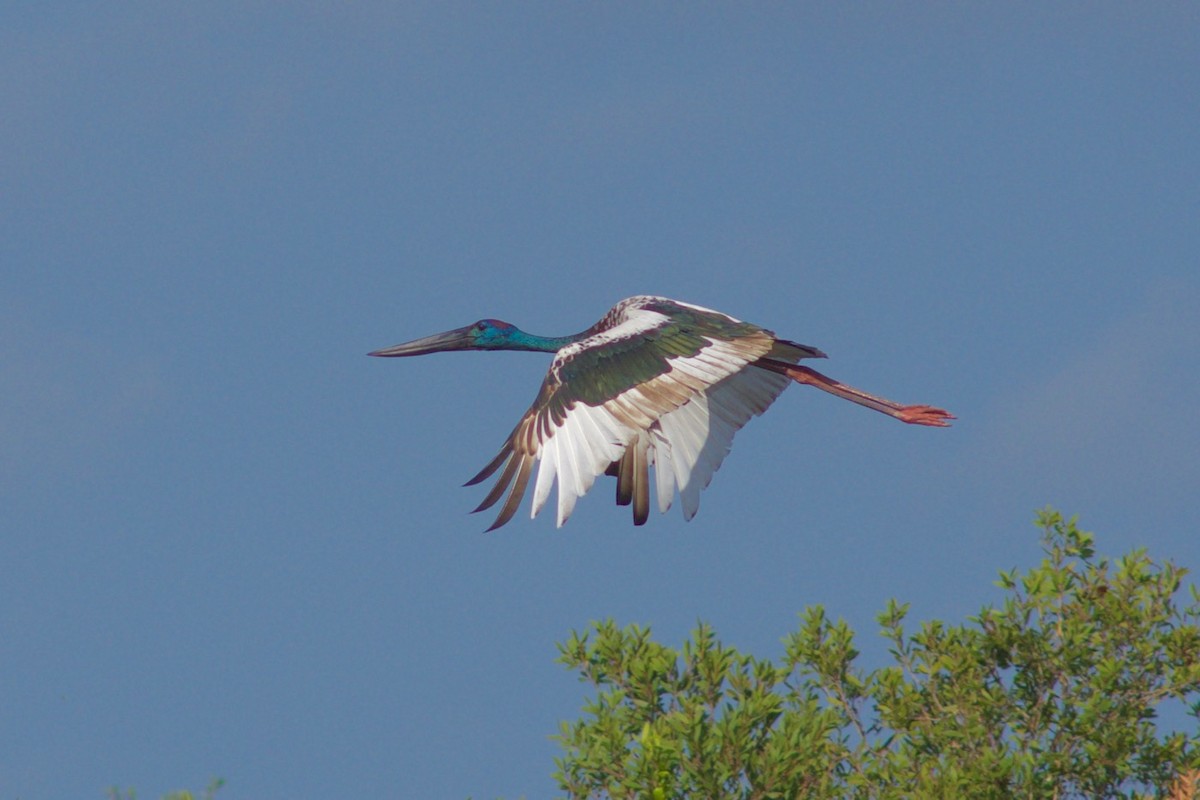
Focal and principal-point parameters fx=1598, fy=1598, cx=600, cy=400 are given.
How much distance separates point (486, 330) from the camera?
14.6 metres

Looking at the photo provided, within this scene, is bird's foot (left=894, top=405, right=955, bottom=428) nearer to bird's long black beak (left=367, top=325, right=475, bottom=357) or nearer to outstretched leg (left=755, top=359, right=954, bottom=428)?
outstretched leg (left=755, top=359, right=954, bottom=428)

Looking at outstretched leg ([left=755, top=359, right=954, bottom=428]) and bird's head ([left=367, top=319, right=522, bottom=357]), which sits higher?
bird's head ([left=367, top=319, right=522, bottom=357])

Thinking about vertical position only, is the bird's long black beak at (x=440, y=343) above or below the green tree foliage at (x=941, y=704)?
above

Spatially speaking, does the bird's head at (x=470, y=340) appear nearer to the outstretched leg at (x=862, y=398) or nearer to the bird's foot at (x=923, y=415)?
the outstretched leg at (x=862, y=398)

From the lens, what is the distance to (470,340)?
14680 mm

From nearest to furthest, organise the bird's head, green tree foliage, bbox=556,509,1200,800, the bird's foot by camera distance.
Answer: green tree foliage, bbox=556,509,1200,800
the bird's foot
the bird's head

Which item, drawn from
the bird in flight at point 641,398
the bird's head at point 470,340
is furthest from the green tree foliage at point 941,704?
the bird's head at point 470,340

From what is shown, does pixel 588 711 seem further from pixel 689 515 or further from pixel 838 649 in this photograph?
pixel 689 515

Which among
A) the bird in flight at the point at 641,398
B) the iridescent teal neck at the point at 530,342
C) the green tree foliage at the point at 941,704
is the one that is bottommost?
the green tree foliage at the point at 941,704

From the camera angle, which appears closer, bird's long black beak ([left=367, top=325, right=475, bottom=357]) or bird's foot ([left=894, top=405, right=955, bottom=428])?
bird's foot ([left=894, top=405, right=955, bottom=428])

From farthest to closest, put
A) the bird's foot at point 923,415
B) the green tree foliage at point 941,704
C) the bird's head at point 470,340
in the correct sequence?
1. the bird's head at point 470,340
2. the bird's foot at point 923,415
3. the green tree foliage at point 941,704

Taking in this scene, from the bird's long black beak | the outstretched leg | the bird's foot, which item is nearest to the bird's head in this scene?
the bird's long black beak

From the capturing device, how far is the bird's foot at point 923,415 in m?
13.3

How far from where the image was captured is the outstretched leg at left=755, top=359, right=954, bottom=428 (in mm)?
13281
